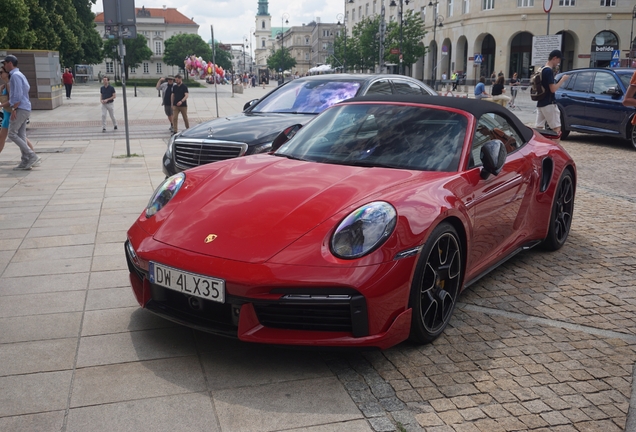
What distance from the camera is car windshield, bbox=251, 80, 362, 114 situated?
8305 millimetres

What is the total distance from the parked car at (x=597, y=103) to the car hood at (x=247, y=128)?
8.63m

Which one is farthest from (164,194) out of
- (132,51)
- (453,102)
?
(132,51)

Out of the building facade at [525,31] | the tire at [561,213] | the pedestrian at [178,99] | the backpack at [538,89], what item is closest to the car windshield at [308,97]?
the tire at [561,213]

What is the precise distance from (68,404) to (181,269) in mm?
839

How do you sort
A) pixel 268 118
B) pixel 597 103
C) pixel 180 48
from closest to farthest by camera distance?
1. pixel 268 118
2. pixel 597 103
3. pixel 180 48

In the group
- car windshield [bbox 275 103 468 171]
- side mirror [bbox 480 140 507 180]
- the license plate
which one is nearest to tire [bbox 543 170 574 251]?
side mirror [bbox 480 140 507 180]

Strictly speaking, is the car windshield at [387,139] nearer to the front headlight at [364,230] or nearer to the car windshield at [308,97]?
the front headlight at [364,230]

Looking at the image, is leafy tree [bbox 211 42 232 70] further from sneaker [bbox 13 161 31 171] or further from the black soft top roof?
the black soft top roof

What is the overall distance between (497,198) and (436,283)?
39.7 inches

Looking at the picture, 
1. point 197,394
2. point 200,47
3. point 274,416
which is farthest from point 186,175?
point 200,47

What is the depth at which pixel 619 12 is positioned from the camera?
61.6 meters

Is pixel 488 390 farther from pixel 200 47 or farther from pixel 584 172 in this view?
pixel 200 47

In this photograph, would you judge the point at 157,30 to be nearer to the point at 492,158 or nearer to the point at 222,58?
the point at 222,58

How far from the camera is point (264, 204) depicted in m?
3.74
